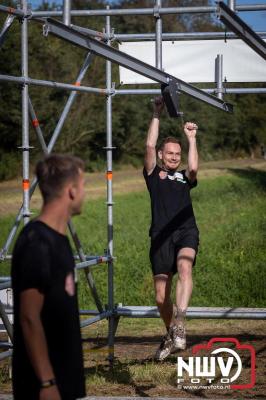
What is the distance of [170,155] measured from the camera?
7848 millimetres

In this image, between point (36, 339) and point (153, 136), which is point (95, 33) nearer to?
point (153, 136)

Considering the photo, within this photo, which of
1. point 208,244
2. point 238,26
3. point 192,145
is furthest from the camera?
point 208,244

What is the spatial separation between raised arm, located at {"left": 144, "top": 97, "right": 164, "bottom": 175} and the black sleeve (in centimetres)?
369

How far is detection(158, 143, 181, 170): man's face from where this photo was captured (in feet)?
25.7

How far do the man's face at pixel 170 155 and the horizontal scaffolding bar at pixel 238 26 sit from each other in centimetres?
161

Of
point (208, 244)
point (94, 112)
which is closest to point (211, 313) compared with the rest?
point (208, 244)

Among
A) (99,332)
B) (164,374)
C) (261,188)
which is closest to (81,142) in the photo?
(261,188)

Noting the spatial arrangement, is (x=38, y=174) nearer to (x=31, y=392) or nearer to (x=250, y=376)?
(x=31, y=392)

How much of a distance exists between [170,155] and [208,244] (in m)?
13.2

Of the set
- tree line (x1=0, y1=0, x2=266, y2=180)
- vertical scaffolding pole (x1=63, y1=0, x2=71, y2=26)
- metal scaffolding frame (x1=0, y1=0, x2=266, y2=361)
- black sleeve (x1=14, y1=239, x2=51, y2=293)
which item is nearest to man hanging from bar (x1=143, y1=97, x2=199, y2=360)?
metal scaffolding frame (x1=0, y1=0, x2=266, y2=361)

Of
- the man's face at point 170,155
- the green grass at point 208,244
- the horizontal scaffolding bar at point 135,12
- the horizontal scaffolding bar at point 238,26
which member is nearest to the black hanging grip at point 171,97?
the horizontal scaffolding bar at point 135,12

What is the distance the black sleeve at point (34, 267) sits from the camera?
385 cm

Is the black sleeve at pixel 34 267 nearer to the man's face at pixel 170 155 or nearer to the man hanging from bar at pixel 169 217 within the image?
the man hanging from bar at pixel 169 217

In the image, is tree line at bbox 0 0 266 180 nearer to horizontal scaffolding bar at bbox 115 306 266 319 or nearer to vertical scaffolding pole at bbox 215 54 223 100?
vertical scaffolding pole at bbox 215 54 223 100
